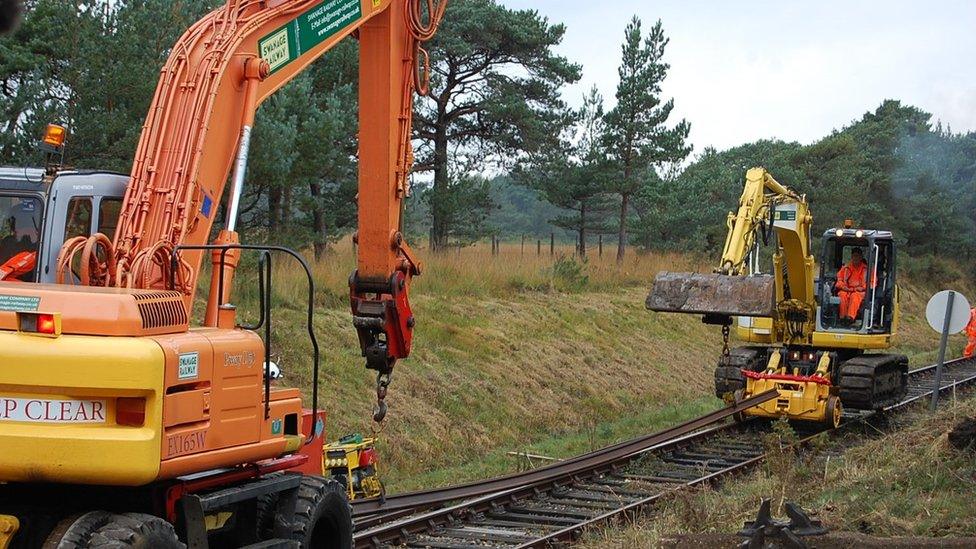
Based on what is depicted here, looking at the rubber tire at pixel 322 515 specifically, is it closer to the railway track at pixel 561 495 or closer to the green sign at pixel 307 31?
the railway track at pixel 561 495

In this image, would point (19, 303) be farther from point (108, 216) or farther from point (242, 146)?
point (242, 146)

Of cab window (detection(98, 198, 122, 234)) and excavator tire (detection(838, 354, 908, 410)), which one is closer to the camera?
cab window (detection(98, 198, 122, 234))

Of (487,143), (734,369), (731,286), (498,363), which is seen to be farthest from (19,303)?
(487,143)

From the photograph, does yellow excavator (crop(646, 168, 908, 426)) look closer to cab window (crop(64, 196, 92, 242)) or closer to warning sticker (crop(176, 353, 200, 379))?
cab window (crop(64, 196, 92, 242))

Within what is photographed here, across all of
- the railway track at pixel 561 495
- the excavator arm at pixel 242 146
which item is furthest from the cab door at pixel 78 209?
the railway track at pixel 561 495

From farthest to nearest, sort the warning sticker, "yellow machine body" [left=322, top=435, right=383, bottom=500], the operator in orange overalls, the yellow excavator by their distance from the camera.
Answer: the operator in orange overalls → the yellow excavator → "yellow machine body" [left=322, top=435, right=383, bottom=500] → the warning sticker

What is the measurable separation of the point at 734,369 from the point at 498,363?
13.7 ft

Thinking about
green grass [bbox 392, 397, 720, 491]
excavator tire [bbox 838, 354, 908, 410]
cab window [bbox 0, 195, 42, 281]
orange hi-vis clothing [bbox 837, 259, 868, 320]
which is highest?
cab window [bbox 0, 195, 42, 281]

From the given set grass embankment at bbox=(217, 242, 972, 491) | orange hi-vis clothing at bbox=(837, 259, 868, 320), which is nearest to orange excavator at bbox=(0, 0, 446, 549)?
grass embankment at bbox=(217, 242, 972, 491)

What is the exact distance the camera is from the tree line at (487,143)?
16.0m

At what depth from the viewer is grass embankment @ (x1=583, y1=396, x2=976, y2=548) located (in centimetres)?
811

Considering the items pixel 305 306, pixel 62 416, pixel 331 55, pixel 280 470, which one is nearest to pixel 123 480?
pixel 62 416

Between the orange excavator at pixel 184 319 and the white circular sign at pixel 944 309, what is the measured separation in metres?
10.8

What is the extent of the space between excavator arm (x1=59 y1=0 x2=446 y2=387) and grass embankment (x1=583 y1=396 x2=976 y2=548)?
2946 millimetres
